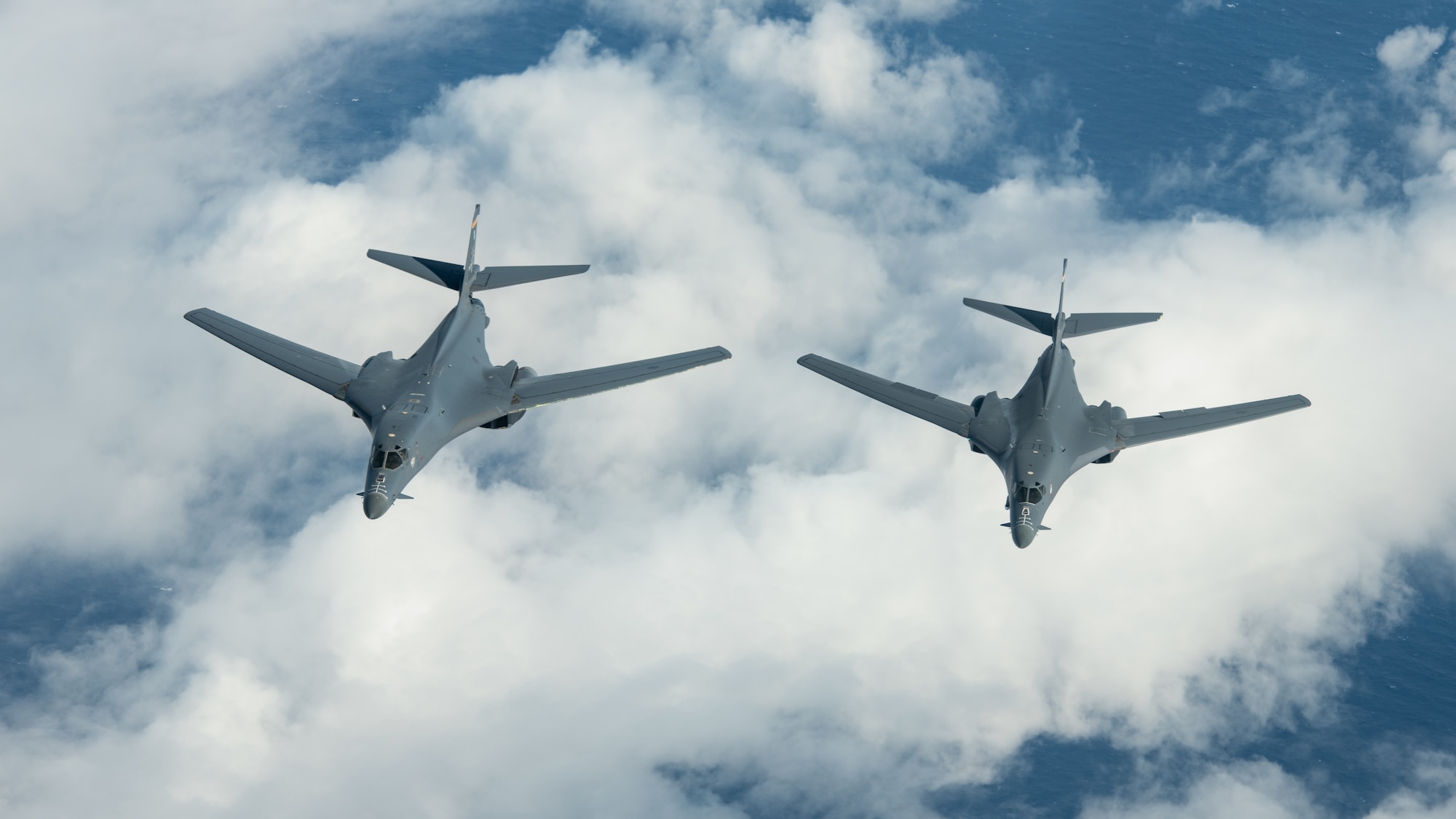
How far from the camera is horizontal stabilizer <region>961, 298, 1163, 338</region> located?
67500mm

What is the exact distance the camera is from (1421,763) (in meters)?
167

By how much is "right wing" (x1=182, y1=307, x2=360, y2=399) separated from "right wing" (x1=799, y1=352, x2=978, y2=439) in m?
27.1

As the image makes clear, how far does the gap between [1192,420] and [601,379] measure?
34.1 meters

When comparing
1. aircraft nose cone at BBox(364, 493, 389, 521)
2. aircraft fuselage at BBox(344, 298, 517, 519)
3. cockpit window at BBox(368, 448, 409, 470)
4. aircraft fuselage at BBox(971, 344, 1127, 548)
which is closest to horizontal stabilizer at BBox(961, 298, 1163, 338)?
aircraft fuselage at BBox(971, 344, 1127, 548)

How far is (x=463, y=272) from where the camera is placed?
71.8 metres

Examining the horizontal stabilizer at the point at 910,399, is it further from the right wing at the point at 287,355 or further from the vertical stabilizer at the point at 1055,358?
the right wing at the point at 287,355

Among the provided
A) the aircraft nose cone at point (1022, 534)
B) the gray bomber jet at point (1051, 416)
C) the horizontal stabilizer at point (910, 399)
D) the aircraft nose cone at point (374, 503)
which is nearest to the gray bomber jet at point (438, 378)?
the aircraft nose cone at point (374, 503)

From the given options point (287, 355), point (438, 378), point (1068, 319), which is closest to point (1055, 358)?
point (1068, 319)

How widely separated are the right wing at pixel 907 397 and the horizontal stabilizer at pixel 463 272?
15978 millimetres

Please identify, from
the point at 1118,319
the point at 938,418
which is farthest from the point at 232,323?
the point at 1118,319

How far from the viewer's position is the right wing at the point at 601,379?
2579 inches

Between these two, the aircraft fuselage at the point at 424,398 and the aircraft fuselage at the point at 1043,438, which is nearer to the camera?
the aircraft fuselage at the point at 424,398

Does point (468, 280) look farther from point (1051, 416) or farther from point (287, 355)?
point (1051, 416)

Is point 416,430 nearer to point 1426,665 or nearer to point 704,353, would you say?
point 704,353
